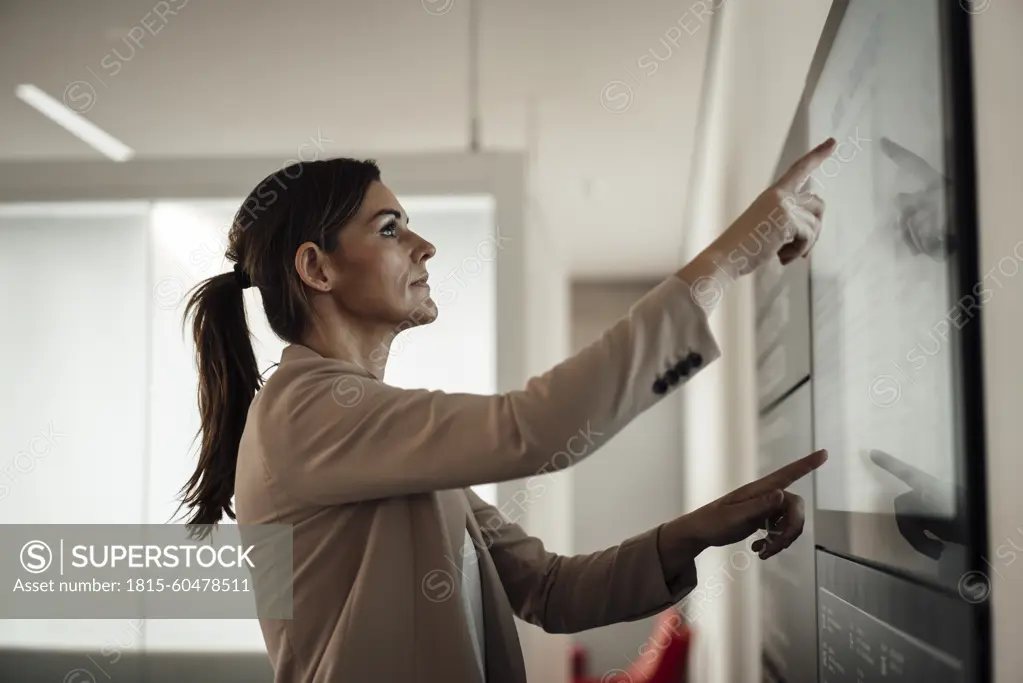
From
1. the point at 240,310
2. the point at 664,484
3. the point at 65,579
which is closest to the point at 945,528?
the point at 240,310

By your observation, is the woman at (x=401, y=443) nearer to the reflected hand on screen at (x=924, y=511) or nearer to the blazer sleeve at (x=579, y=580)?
the blazer sleeve at (x=579, y=580)

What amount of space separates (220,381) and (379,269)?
24cm

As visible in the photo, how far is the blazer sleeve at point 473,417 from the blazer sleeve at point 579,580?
0.28m

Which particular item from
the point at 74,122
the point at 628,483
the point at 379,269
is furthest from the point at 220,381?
the point at 628,483

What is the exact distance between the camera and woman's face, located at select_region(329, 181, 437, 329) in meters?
1.01

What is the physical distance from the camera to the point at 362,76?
103 inches

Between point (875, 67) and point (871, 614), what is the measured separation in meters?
0.42

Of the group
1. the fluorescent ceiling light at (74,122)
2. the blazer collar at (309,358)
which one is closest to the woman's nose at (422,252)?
the blazer collar at (309,358)

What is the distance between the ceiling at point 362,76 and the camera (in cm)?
230

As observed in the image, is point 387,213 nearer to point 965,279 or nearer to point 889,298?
point 889,298

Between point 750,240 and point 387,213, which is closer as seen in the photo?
point 750,240

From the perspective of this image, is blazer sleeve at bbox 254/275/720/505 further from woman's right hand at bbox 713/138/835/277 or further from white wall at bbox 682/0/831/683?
white wall at bbox 682/0/831/683

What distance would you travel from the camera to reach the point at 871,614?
766mm

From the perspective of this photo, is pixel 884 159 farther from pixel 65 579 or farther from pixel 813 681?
pixel 65 579
